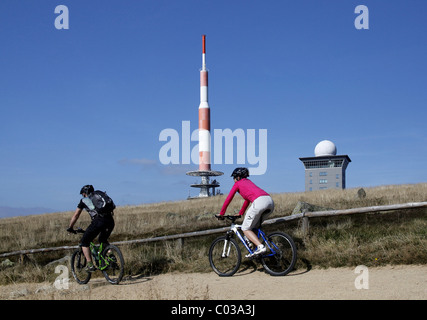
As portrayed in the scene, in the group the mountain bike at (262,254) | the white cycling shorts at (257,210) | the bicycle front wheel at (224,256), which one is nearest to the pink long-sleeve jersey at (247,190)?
the white cycling shorts at (257,210)

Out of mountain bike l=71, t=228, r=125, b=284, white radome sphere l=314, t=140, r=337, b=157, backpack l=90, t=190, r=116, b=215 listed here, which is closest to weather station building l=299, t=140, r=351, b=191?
white radome sphere l=314, t=140, r=337, b=157

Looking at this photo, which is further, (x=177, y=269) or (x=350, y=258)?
(x=177, y=269)

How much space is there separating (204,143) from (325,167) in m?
33.0

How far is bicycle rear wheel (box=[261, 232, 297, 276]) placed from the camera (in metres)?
8.00

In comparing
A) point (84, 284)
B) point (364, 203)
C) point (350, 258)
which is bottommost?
point (84, 284)

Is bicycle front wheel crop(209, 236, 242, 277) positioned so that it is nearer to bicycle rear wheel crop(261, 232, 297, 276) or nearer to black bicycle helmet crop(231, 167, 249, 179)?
bicycle rear wheel crop(261, 232, 297, 276)

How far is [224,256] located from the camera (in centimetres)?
894

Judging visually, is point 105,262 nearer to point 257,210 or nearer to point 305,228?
point 257,210

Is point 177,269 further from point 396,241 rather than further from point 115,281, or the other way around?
point 396,241

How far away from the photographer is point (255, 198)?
8.10m

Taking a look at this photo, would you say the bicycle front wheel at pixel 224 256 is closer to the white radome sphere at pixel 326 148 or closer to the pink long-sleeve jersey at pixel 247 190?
the pink long-sleeve jersey at pixel 247 190
